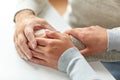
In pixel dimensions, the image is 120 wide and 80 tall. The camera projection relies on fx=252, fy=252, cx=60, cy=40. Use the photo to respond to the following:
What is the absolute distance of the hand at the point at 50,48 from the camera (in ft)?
2.39

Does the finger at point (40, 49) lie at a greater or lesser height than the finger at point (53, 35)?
lesser

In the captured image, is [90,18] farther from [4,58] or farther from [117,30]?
[4,58]

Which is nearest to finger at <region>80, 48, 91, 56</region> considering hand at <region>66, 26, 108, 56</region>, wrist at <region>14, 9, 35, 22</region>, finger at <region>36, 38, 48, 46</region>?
hand at <region>66, 26, 108, 56</region>

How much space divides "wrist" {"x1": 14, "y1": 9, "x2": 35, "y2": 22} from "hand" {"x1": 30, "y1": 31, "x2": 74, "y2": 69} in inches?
5.5

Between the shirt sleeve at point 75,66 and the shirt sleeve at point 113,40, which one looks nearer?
the shirt sleeve at point 75,66

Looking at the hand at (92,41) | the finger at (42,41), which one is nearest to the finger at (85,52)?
the hand at (92,41)

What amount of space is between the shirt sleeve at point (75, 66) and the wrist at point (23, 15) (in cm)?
23

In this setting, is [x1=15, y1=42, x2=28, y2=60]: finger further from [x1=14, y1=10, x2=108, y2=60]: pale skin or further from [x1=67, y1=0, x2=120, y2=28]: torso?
[x1=67, y1=0, x2=120, y2=28]: torso

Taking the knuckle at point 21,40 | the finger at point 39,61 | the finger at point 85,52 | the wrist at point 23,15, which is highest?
the wrist at point 23,15

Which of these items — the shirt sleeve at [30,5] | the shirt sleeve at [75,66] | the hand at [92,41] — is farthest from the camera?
the shirt sleeve at [30,5]

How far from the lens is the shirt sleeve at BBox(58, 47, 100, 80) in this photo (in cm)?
68

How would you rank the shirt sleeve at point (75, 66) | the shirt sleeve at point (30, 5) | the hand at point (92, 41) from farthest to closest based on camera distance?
the shirt sleeve at point (30, 5) → the hand at point (92, 41) → the shirt sleeve at point (75, 66)

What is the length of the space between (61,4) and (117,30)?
0.49 metres

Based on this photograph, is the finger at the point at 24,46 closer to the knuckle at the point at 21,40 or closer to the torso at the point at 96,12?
the knuckle at the point at 21,40
